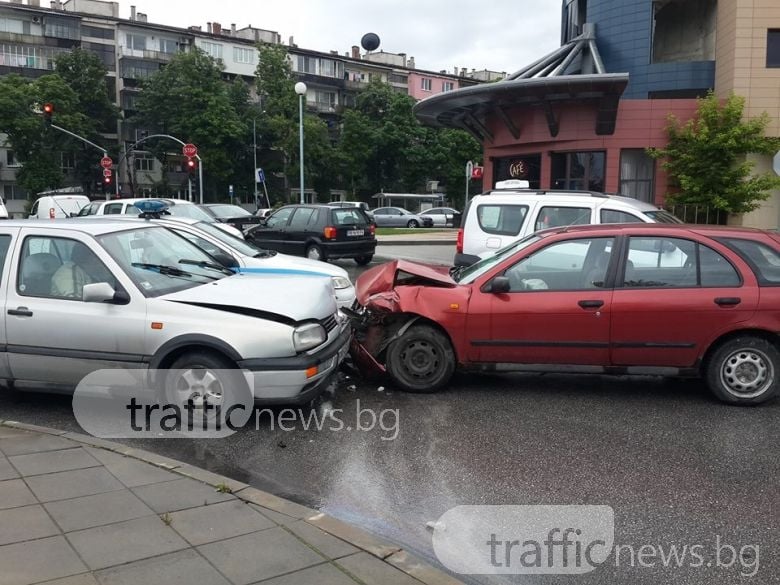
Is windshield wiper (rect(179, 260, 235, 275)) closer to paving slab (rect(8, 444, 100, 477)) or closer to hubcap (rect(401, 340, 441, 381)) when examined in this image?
hubcap (rect(401, 340, 441, 381))

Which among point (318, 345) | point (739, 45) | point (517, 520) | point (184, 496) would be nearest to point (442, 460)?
point (517, 520)

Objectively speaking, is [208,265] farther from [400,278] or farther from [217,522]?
[217,522]

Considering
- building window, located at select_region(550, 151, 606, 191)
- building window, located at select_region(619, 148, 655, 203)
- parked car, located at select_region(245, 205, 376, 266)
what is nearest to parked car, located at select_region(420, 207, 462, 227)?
building window, located at select_region(550, 151, 606, 191)

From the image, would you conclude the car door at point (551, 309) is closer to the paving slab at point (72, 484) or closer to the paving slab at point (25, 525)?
the paving slab at point (72, 484)

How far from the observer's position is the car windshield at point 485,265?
6652 mm

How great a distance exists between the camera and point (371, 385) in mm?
6809

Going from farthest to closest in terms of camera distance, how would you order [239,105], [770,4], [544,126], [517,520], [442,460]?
[239,105] < [544,126] < [770,4] < [442,460] < [517,520]

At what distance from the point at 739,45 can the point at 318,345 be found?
2133cm

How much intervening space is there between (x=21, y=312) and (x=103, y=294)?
0.85 meters

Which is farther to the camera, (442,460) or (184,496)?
(442,460)

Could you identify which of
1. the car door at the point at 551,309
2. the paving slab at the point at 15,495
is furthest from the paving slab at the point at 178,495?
the car door at the point at 551,309

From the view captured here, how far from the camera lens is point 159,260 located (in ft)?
20.3

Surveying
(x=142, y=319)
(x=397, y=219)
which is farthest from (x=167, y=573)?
(x=397, y=219)

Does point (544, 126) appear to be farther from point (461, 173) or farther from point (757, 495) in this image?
point (461, 173)
